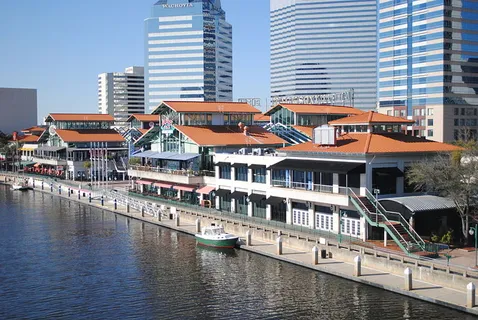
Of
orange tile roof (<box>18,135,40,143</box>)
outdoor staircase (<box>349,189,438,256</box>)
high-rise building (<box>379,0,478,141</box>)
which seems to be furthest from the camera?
orange tile roof (<box>18,135,40,143</box>)

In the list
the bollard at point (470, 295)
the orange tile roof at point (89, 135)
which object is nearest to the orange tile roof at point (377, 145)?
the bollard at point (470, 295)

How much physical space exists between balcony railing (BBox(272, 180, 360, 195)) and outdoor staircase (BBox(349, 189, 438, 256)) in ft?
5.66

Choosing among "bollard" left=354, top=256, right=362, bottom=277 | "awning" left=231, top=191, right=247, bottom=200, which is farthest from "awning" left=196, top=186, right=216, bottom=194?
"bollard" left=354, top=256, right=362, bottom=277

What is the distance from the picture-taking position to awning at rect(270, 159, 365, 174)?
2365 inches

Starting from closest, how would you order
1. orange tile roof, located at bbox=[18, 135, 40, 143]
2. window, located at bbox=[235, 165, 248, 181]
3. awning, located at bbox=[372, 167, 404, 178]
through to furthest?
awning, located at bbox=[372, 167, 404, 178]
window, located at bbox=[235, 165, 248, 181]
orange tile roof, located at bbox=[18, 135, 40, 143]

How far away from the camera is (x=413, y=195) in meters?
62.3

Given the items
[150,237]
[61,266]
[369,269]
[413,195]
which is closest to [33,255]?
[61,266]

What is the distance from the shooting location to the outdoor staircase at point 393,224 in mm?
51969

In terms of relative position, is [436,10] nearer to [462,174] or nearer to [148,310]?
[462,174]

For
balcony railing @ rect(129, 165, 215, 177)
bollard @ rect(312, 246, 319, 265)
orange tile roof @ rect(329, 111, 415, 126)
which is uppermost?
orange tile roof @ rect(329, 111, 415, 126)

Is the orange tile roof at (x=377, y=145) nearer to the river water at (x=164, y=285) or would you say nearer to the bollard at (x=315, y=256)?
the bollard at (x=315, y=256)

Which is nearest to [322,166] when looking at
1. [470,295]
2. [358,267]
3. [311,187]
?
[311,187]

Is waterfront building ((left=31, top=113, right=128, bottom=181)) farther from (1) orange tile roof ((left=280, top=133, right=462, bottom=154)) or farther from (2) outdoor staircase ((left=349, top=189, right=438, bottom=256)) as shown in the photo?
(2) outdoor staircase ((left=349, top=189, right=438, bottom=256))

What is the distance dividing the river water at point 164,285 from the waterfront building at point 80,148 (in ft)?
207
